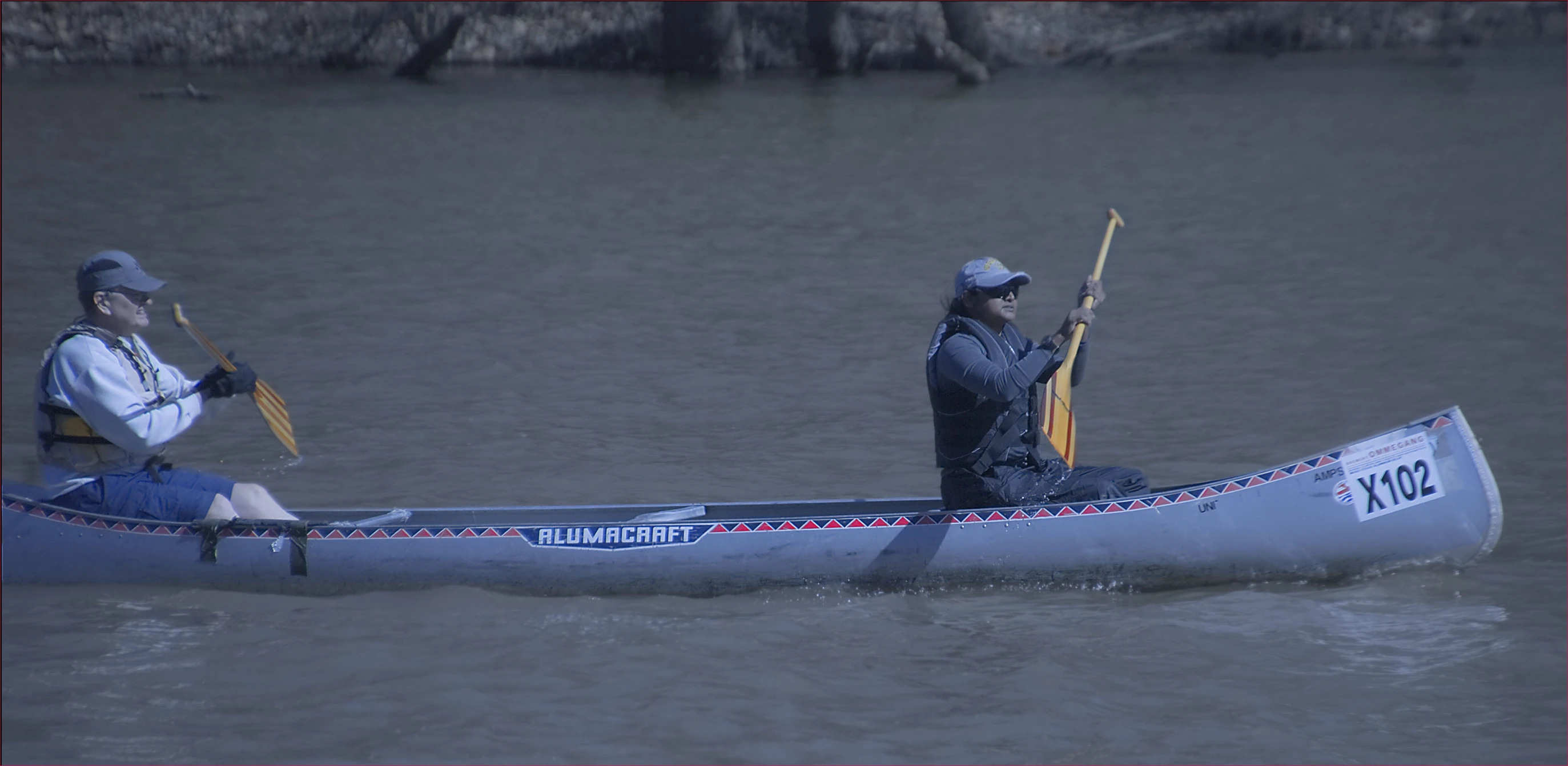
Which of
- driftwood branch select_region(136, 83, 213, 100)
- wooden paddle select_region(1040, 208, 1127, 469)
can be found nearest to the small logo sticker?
wooden paddle select_region(1040, 208, 1127, 469)

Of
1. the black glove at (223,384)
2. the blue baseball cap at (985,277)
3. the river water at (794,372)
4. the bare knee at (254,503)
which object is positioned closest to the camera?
the river water at (794,372)

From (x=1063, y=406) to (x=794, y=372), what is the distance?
3357mm

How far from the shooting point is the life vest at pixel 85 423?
18.4 feet

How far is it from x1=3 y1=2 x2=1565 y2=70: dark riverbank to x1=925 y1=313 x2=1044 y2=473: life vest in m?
17.3

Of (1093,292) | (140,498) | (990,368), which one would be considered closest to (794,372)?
(1093,292)

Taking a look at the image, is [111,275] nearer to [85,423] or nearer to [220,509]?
[85,423]

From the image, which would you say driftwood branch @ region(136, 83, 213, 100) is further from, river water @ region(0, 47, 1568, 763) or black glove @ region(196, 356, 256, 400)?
black glove @ region(196, 356, 256, 400)

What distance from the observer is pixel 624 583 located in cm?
584

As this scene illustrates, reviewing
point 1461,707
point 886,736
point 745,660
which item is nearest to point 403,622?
point 745,660

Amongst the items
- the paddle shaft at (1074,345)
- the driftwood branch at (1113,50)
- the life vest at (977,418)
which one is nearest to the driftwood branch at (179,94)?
the driftwood branch at (1113,50)

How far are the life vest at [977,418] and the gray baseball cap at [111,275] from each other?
288 centimetres

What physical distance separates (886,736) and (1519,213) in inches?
381

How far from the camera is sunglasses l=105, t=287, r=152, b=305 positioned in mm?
5566

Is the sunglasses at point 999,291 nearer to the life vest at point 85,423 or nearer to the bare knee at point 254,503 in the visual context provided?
the bare knee at point 254,503
